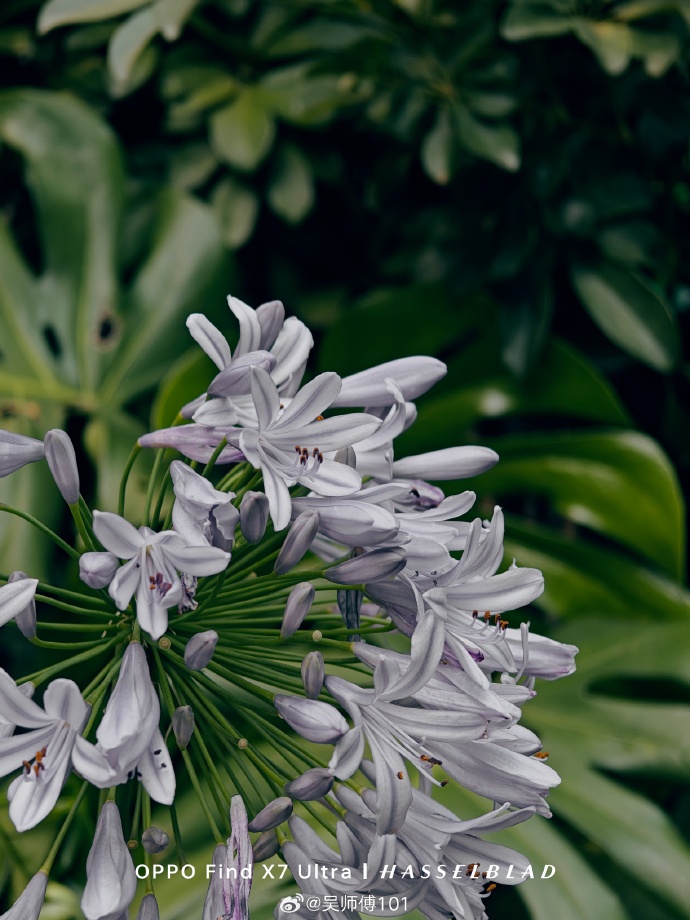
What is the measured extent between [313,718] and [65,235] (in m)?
1.22

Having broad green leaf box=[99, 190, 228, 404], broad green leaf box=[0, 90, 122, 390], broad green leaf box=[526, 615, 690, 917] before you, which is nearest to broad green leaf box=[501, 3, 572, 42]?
broad green leaf box=[99, 190, 228, 404]

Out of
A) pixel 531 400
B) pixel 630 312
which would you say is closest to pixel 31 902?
pixel 531 400

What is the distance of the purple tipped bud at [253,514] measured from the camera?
62 cm

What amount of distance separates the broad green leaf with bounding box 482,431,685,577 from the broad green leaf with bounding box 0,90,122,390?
739 millimetres

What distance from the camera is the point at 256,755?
0.67 meters

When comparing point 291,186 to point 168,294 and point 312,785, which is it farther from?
point 312,785

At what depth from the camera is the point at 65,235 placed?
5.18 ft

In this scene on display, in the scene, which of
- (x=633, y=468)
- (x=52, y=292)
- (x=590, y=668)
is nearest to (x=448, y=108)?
(x=633, y=468)

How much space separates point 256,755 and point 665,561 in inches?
39.3

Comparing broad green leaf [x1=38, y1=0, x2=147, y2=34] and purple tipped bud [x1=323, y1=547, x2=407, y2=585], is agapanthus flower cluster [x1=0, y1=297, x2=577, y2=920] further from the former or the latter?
broad green leaf [x1=38, y1=0, x2=147, y2=34]

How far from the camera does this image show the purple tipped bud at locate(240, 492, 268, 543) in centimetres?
62

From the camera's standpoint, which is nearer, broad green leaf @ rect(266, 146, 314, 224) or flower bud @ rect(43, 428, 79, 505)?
flower bud @ rect(43, 428, 79, 505)

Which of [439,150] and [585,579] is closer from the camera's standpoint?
[439,150]

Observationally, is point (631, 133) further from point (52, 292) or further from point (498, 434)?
point (52, 292)
